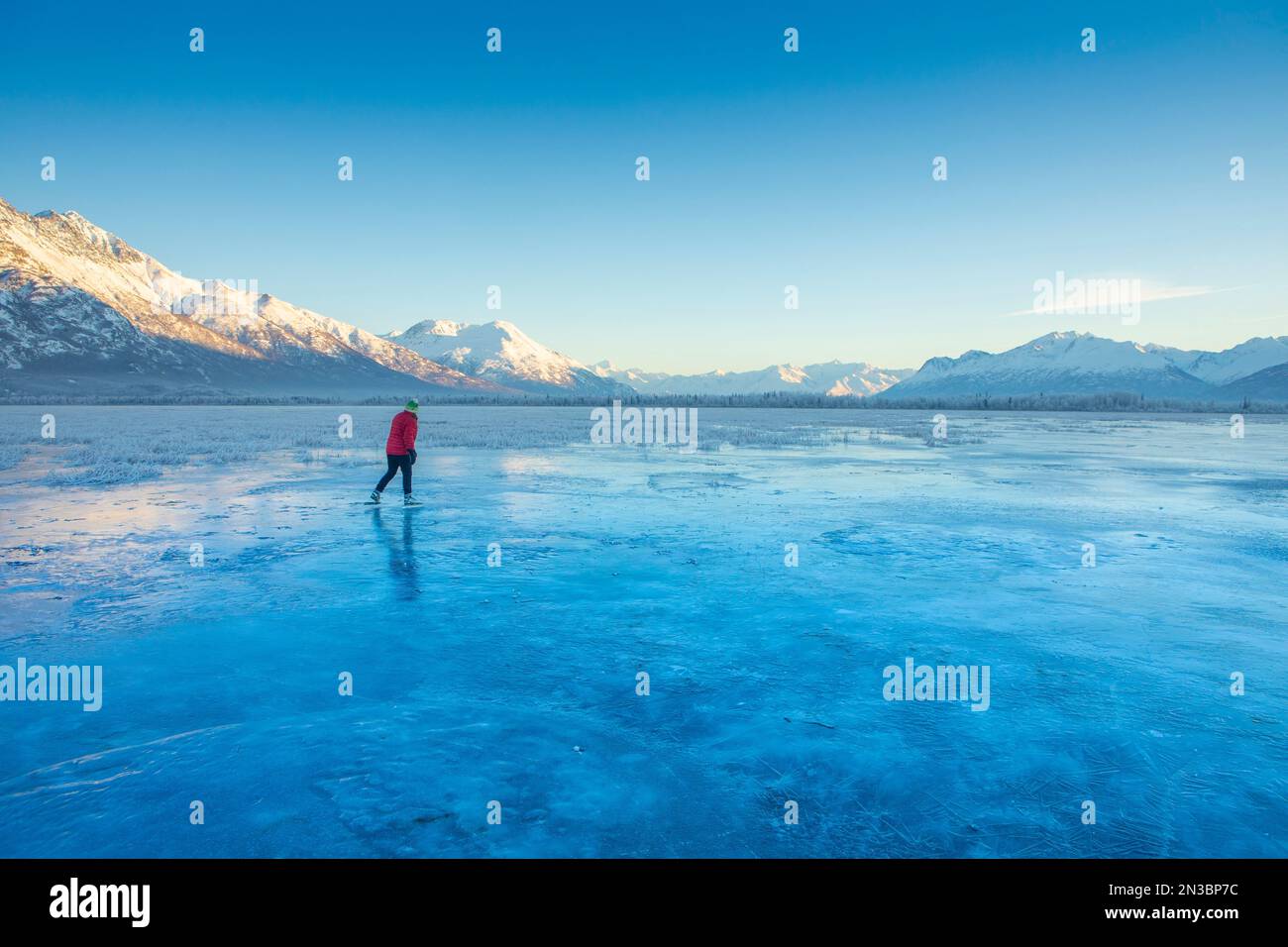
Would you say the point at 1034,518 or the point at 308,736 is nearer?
the point at 308,736

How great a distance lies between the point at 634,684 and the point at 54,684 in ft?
13.8

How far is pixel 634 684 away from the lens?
17.4 feet

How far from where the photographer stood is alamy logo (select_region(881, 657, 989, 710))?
5102mm

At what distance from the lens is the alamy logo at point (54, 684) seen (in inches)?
195

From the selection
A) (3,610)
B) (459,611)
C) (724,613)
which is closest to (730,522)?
(724,613)

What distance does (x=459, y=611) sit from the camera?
7.01 metres

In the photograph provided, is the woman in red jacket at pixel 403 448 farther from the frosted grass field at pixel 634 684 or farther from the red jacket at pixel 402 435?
the frosted grass field at pixel 634 684

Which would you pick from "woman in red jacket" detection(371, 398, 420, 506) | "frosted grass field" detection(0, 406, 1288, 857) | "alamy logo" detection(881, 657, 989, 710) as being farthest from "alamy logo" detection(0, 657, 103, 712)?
"woman in red jacket" detection(371, 398, 420, 506)

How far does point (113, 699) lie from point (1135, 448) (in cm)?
3591
